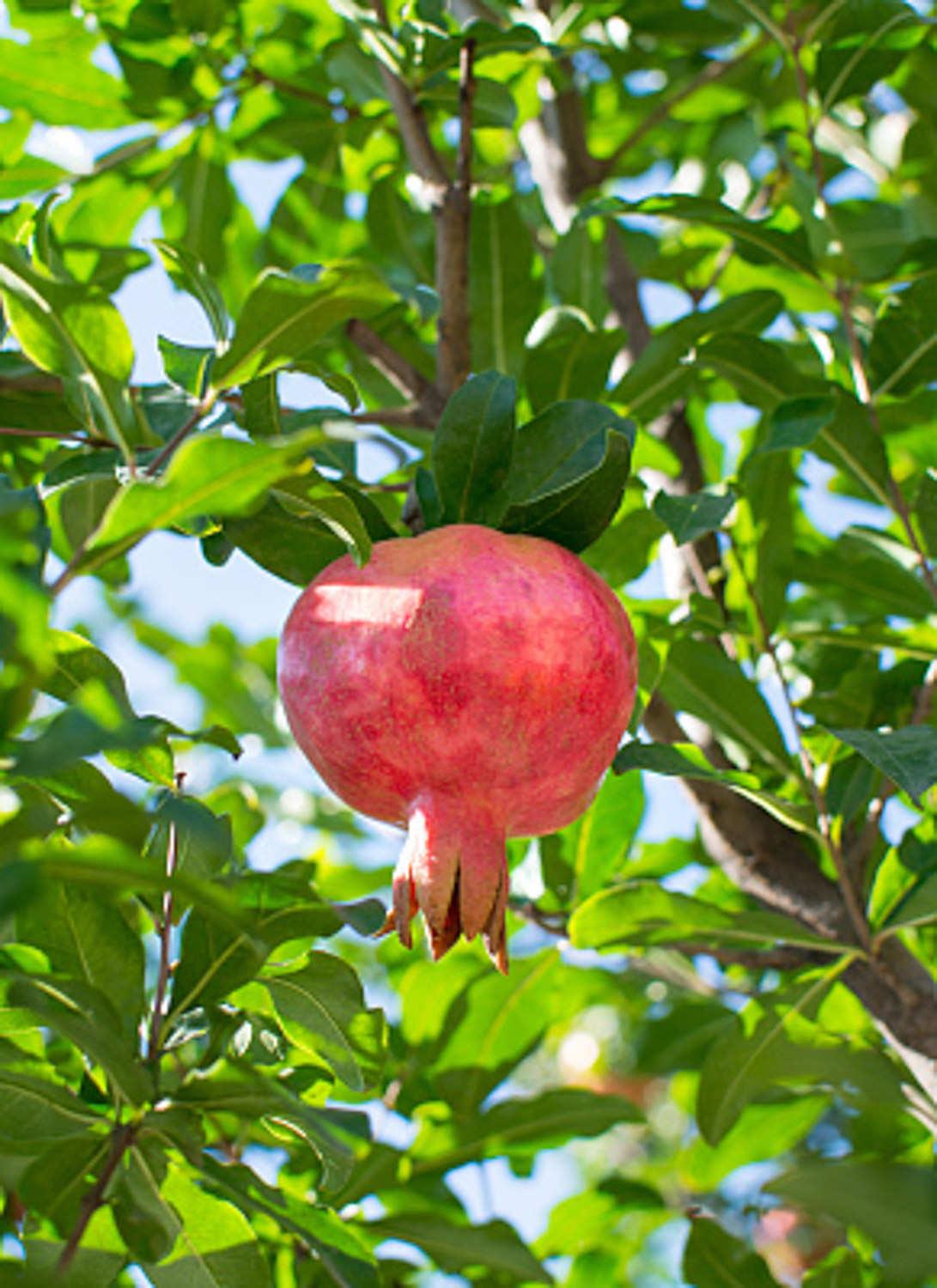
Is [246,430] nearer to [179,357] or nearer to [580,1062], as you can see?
[179,357]

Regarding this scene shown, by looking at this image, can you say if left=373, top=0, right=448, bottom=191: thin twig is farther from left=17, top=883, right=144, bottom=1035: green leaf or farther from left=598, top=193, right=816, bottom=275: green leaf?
left=17, top=883, right=144, bottom=1035: green leaf

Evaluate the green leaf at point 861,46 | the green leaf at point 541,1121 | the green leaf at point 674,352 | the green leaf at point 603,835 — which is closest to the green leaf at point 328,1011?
the green leaf at point 541,1121

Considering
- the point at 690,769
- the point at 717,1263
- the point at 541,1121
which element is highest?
the point at 690,769

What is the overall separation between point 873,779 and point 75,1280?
3.06 ft

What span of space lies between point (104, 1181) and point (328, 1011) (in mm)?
215

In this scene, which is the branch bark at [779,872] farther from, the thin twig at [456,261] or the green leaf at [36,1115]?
the green leaf at [36,1115]

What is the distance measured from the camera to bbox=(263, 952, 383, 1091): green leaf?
46.6 inches

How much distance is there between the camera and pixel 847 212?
96.3 inches

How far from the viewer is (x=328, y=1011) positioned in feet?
3.92

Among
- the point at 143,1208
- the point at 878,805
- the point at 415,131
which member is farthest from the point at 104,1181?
the point at 415,131

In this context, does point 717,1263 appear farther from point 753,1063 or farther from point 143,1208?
point 143,1208

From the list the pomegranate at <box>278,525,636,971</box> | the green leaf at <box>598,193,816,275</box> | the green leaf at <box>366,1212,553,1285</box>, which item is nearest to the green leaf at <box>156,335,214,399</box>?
the pomegranate at <box>278,525,636,971</box>

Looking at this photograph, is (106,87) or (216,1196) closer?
(216,1196)

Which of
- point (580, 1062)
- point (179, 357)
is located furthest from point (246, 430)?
point (580, 1062)
